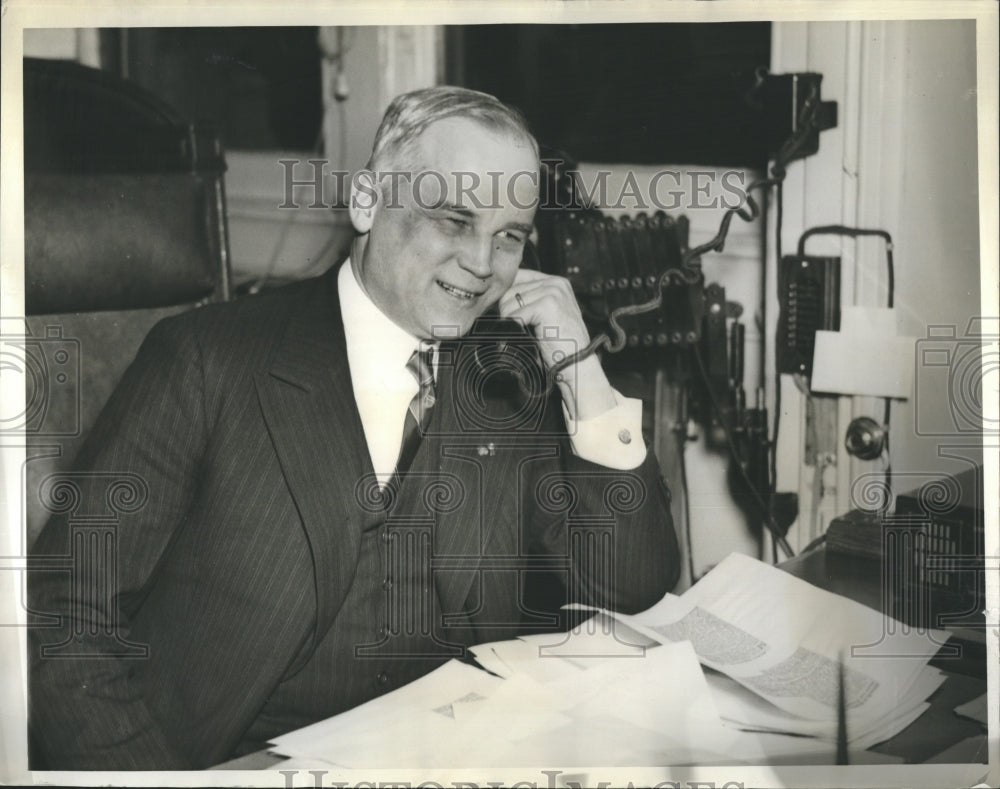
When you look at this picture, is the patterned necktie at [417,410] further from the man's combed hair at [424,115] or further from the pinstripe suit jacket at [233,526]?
the man's combed hair at [424,115]

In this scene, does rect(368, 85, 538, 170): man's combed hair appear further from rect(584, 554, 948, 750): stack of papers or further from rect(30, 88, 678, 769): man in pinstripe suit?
rect(584, 554, 948, 750): stack of papers

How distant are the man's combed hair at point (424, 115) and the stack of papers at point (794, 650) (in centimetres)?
92

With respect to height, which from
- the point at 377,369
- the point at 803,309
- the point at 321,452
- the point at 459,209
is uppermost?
the point at 459,209

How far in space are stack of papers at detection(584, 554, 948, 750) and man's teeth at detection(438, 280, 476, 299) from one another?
66cm

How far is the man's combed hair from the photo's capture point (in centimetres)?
175

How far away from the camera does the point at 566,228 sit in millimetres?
1785

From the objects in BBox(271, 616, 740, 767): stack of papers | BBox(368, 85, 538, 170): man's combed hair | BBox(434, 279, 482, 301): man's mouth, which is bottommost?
BBox(271, 616, 740, 767): stack of papers

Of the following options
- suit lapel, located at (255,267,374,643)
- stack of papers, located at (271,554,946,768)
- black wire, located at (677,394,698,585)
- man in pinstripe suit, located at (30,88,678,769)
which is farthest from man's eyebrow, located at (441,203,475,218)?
stack of papers, located at (271,554,946,768)

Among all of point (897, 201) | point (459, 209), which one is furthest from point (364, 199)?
point (897, 201)

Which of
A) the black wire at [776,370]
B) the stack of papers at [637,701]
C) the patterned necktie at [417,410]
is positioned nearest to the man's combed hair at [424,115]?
the patterned necktie at [417,410]

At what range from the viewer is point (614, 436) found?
1.79 metres

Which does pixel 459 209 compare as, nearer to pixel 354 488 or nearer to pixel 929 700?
pixel 354 488

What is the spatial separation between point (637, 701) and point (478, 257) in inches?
34.0

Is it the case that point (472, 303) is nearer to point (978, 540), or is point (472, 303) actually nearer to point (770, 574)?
point (770, 574)
